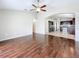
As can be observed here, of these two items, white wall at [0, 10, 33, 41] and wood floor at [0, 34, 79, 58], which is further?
white wall at [0, 10, 33, 41]

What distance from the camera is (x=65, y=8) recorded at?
7.34m

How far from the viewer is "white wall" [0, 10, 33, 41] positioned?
690 centimetres

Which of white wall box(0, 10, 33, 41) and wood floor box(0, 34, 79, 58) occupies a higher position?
white wall box(0, 10, 33, 41)

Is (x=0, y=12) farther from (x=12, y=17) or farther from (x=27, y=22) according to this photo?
(x=27, y=22)

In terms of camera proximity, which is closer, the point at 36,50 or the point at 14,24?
the point at 36,50

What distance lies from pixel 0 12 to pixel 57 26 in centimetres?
1058

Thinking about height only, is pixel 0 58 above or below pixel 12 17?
below

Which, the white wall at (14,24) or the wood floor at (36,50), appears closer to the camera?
the wood floor at (36,50)

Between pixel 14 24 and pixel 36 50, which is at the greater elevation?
pixel 14 24

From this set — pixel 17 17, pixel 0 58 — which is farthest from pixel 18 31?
pixel 0 58

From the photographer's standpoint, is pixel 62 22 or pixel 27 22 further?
pixel 62 22

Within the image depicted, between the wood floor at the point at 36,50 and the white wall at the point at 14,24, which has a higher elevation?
the white wall at the point at 14,24

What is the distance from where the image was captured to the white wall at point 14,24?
690 cm

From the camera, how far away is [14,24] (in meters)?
7.85
